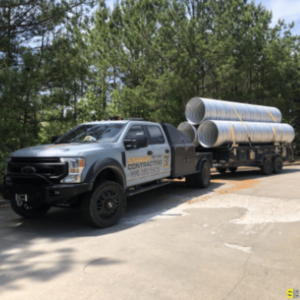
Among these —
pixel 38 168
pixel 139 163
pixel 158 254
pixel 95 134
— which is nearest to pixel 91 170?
pixel 38 168

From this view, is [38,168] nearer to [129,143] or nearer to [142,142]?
[129,143]

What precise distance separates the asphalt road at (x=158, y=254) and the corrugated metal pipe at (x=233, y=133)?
4750mm

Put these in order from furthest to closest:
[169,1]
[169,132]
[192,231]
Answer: [169,1]
[169,132]
[192,231]

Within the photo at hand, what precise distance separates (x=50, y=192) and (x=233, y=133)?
8.52 meters

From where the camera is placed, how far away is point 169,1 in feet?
57.7

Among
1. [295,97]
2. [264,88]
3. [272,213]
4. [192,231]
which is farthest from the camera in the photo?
[295,97]

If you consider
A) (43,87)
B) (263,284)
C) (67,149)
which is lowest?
(263,284)

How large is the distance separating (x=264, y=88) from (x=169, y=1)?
8115 millimetres

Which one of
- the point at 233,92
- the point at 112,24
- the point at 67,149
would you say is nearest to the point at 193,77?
the point at 233,92

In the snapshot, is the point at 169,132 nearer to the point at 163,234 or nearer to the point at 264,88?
the point at 163,234

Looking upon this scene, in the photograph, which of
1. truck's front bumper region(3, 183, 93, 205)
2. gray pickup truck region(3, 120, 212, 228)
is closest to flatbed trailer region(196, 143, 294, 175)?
gray pickup truck region(3, 120, 212, 228)

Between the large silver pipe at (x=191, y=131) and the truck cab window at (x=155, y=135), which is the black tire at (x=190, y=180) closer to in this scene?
the truck cab window at (x=155, y=135)

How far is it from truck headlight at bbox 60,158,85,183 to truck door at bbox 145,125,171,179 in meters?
2.34

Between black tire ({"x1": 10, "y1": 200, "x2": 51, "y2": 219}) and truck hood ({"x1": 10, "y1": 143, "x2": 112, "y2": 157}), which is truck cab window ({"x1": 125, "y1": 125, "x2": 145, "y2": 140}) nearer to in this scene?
truck hood ({"x1": 10, "y1": 143, "x2": 112, "y2": 157})
